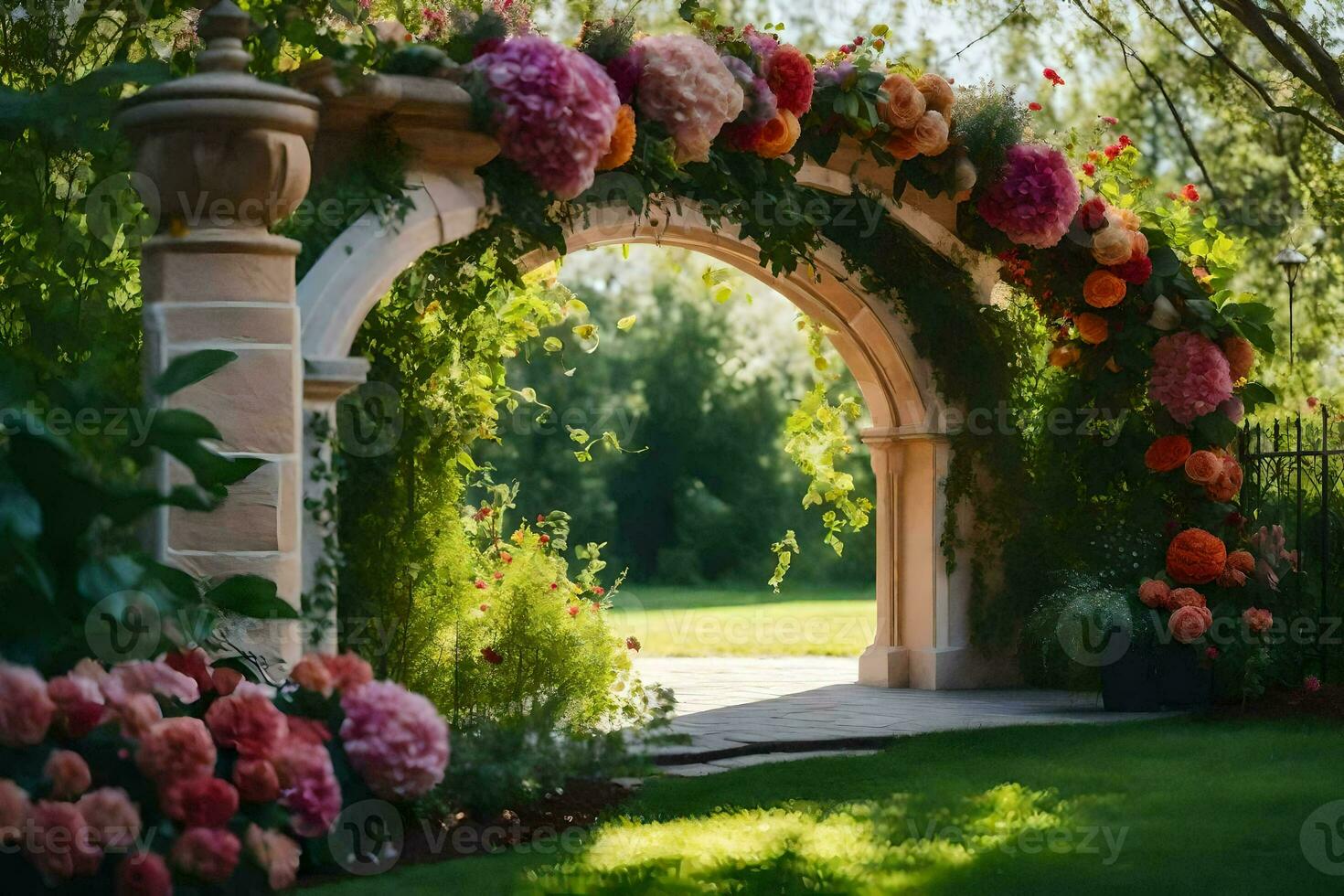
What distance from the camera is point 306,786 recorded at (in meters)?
3.68

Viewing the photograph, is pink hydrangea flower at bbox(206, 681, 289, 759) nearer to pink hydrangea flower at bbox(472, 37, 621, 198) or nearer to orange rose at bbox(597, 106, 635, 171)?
pink hydrangea flower at bbox(472, 37, 621, 198)

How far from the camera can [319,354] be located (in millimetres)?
5684

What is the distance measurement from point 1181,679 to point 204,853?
589 cm

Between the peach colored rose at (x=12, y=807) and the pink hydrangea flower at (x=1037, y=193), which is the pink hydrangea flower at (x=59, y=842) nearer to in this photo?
the peach colored rose at (x=12, y=807)

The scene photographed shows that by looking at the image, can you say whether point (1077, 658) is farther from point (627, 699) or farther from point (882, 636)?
point (627, 699)

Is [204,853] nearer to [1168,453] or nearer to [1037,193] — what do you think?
[1037,193]

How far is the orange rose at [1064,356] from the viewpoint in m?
8.82

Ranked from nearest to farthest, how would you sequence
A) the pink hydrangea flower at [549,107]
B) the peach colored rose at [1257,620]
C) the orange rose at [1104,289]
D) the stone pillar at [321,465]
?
the stone pillar at [321,465] → the pink hydrangea flower at [549,107] → the peach colored rose at [1257,620] → the orange rose at [1104,289]

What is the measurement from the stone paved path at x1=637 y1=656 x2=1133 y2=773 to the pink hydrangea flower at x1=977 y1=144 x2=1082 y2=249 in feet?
8.15

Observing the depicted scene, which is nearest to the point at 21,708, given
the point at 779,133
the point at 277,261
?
the point at 277,261

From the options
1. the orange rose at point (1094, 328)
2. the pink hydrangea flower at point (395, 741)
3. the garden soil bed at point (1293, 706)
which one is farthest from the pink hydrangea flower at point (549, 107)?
the garden soil bed at point (1293, 706)

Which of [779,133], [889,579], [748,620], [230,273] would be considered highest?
[779,133]

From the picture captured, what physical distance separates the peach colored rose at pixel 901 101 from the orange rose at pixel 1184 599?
271 centimetres

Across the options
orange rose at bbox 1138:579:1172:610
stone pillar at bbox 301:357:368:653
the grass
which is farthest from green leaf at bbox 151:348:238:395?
the grass
